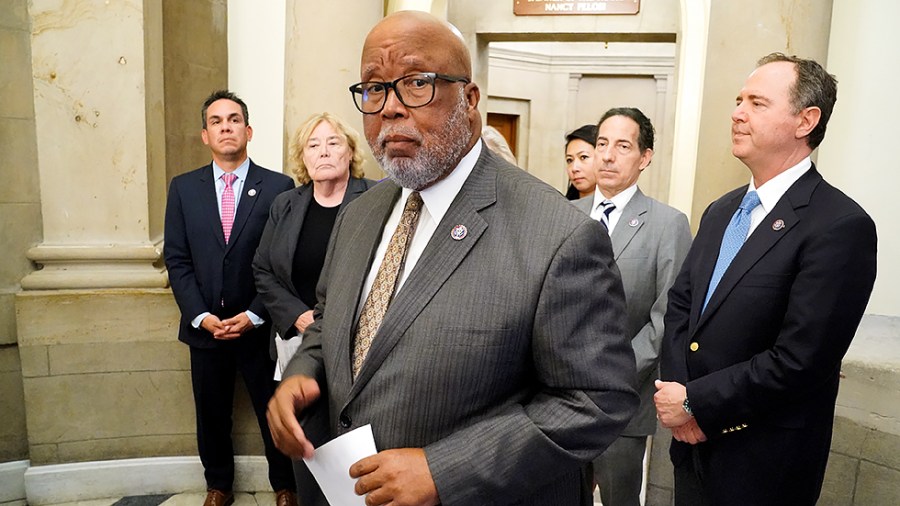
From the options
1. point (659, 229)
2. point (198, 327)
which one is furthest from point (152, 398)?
point (659, 229)

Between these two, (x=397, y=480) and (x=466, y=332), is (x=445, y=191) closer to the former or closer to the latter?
(x=466, y=332)

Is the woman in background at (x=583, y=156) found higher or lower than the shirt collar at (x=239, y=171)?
higher

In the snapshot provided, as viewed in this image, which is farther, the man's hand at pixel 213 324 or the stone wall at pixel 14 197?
the stone wall at pixel 14 197

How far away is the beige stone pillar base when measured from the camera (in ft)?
10.1

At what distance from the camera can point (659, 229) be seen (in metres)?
2.42

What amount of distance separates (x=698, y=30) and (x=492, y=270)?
5864 millimetres

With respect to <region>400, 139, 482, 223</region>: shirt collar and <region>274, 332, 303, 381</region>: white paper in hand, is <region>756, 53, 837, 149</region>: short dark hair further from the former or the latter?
<region>274, 332, 303, 381</region>: white paper in hand

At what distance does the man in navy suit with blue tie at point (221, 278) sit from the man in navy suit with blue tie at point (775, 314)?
1.98m

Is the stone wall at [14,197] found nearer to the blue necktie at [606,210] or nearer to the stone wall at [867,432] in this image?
the blue necktie at [606,210]

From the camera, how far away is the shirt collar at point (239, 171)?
3053 mm

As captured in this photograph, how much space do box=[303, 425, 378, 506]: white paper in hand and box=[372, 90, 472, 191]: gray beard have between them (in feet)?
1.71

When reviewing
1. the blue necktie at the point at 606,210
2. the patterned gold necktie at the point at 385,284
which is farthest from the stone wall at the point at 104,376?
the patterned gold necktie at the point at 385,284

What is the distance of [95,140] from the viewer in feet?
10.1

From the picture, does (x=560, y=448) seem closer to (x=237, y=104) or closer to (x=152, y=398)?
(x=237, y=104)
